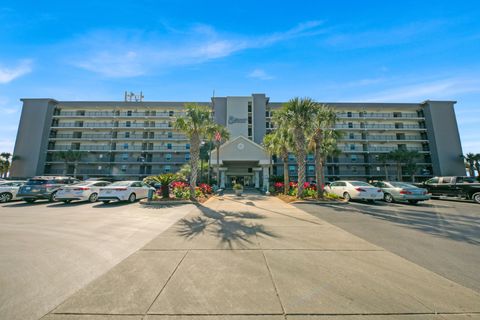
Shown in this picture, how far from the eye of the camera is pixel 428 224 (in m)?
7.06

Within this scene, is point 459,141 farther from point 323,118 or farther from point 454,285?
point 454,285

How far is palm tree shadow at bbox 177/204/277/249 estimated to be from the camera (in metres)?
5.12

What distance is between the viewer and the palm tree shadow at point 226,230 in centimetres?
512

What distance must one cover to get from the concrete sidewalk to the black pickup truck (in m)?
16.8

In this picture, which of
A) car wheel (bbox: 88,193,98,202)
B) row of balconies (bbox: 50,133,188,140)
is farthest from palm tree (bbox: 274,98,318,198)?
row of balconies (bbox: 50,133,188,140)

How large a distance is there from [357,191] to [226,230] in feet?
38.0

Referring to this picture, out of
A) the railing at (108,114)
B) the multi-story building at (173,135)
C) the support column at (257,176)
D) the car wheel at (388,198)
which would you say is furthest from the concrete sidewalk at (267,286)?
the railing at (108,114)

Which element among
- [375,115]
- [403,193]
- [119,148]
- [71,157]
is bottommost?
[403,193]

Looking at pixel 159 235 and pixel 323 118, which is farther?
pixel 323 118

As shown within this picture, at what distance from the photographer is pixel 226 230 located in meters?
6.07

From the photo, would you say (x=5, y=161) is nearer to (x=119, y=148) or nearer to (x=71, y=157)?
(x=71, y=157)

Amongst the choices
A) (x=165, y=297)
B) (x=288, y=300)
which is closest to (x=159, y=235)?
(x=165, y=297)

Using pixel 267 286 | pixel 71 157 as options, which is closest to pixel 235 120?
pixel 71 157

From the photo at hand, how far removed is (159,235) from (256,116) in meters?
38.8
